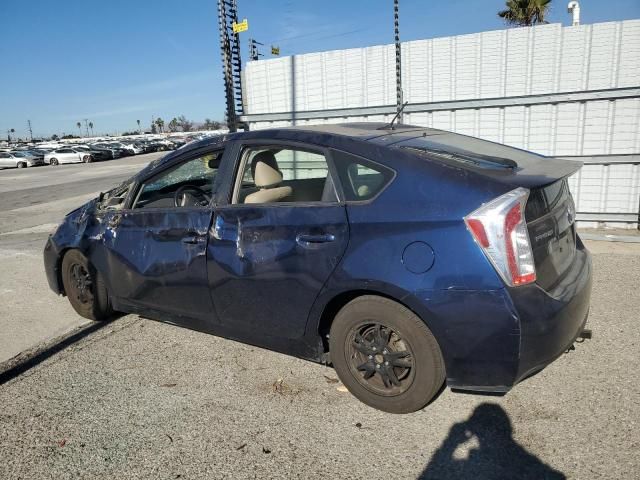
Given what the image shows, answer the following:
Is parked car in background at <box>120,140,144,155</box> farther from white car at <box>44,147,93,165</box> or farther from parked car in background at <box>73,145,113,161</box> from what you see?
white car at <box>44,147,93,165</box>

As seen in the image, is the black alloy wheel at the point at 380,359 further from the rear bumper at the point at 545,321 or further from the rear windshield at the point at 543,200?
the rear windshield at the point at 543,200

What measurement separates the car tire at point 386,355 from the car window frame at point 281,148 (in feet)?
2.06

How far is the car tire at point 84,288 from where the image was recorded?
Result: 14.1 feet

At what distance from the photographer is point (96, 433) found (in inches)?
113

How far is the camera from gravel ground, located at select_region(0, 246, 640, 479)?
8.20 feet

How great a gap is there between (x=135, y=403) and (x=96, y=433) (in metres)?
0.33

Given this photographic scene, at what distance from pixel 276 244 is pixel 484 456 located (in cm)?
157

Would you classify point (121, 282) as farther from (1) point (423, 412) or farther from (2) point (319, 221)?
(1) point (423, 412)

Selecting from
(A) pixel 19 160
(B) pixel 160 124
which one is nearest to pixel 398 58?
(A) pixel 19 160

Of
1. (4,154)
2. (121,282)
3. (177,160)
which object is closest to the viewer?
(177,160)

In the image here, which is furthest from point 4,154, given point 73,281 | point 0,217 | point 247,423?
point 247,423

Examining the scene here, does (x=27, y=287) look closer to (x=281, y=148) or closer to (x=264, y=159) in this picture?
(x=264, y=159)

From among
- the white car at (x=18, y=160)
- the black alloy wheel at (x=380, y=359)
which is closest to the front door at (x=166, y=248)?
the black alloy wheel at (x=380, y=359)

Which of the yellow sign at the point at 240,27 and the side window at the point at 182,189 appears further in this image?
the yellow sign at the point at 240,27
